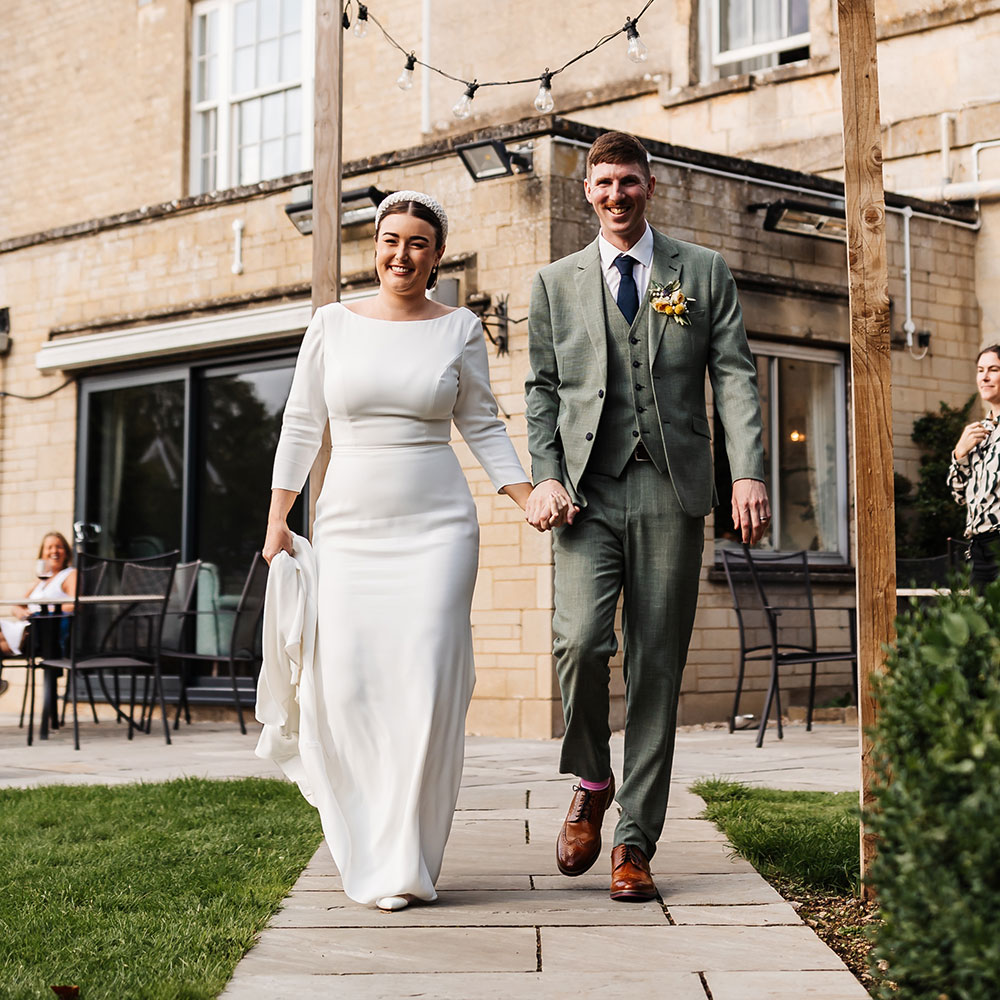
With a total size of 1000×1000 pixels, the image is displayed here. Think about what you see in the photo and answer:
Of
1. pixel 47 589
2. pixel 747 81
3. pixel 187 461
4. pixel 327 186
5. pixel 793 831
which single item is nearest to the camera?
pixel 793 831

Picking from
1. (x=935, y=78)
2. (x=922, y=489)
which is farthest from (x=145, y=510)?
(x=935, y=78)

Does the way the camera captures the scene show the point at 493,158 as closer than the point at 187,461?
Yes

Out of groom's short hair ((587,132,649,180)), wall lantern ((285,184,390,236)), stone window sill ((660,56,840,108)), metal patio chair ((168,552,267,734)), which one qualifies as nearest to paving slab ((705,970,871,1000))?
groom's short hair ((587,132,649,180))

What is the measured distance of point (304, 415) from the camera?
367 centimetres

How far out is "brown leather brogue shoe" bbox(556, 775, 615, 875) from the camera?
11.4 feet

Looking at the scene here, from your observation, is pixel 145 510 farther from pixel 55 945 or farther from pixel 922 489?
pixel 55 945

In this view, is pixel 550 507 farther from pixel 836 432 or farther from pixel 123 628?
pixel 836 432

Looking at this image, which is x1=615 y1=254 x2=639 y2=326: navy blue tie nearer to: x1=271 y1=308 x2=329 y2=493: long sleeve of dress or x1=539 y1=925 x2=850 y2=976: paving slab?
x1=271 y1=308 x2=329 y2=493: long sleeve of dress

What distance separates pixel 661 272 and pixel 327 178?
320 cm

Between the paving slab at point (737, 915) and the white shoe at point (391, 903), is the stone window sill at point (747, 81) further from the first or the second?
the white shoe at point (391, 903)

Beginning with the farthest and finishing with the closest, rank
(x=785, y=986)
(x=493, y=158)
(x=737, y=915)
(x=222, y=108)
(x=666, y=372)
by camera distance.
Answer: (x=222, y=108) < (x=493, y=158) < (x=666, y=372) < (x=737, y=915) < (x=785, y=986)

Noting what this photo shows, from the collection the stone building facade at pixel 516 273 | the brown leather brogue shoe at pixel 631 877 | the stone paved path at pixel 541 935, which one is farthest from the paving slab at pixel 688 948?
the stone building facade at pixel 516 273

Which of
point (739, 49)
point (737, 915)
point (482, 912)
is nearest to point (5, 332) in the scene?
point (739, 49)

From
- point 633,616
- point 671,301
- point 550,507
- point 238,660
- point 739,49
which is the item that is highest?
point 739,49
